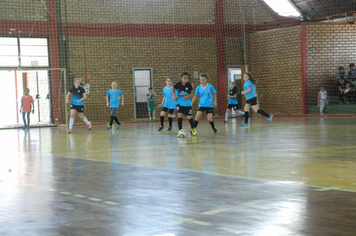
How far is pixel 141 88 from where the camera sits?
2591cm

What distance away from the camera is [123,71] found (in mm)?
25281

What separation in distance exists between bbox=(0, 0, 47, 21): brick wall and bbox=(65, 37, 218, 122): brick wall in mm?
1890

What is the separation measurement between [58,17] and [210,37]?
28.0 feet

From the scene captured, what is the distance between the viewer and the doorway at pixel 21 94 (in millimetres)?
23983

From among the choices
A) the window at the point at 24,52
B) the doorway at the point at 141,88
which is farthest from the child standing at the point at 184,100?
the doorway at the point at 141,88

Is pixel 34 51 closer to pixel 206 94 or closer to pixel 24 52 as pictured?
pixel 24 52

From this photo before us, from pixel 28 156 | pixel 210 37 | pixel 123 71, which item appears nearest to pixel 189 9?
pixel 210 37

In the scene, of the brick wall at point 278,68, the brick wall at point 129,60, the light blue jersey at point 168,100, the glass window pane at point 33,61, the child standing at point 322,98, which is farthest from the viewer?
the brick wall at point 278,68

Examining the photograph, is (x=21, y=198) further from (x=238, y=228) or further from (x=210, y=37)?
(x=210, y=37)

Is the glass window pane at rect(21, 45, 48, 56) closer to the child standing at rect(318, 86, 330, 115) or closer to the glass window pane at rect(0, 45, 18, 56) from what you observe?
the glass window pane at rect(0, 45, 18, 56)

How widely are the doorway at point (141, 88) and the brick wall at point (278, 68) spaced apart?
20.2 ft

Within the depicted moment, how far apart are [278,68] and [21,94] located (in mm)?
14050

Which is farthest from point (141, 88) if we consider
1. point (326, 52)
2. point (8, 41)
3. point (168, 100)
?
point (326, 52)

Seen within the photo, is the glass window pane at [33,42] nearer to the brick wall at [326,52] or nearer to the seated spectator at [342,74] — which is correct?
the brick wall at [326,52]
